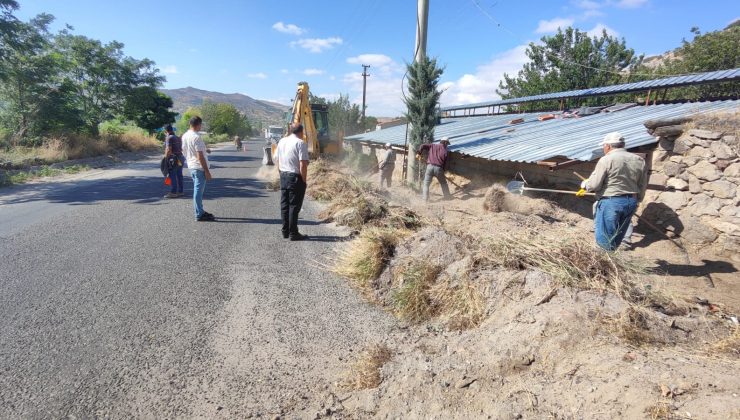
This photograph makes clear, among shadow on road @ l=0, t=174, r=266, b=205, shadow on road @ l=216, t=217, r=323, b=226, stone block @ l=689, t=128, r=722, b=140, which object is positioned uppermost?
stone block @ l=689, t=128, r=722, b=140

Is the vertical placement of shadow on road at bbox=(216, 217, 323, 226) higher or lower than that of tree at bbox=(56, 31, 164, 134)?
lower

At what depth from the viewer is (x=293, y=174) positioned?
17.4ft

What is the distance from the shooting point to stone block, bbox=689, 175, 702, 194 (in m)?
5.35

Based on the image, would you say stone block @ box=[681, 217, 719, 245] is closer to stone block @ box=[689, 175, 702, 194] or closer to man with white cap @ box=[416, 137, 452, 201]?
stone block @ box=[689, 175, 702, 194]

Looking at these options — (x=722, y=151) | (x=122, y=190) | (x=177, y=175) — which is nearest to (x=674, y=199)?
(x=722, y=151)

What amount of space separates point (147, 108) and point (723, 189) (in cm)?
3018

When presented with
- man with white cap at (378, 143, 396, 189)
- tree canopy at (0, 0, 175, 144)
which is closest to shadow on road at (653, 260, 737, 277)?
man with white cap at (378, 143, 396, 189)

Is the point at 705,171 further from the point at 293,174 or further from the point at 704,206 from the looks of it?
the point at 293,174

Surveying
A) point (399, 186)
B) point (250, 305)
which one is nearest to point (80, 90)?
point (399, 186)

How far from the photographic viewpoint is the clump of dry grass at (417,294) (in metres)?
3.29

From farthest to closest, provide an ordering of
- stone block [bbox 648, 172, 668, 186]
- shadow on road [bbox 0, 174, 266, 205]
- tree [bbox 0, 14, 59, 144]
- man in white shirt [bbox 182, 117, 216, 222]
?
tree [bbox 0, 14, 59, 144]
shadow on road [bbox 0, 174, 266, 205]
man in white shirt [bbox 182, 117, 216, 222]
stone block [bbox 648, 172, 668, 186]

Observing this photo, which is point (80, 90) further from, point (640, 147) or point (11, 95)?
point (640, 147)

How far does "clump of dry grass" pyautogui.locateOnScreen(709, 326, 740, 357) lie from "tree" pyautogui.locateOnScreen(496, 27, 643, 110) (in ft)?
80.2

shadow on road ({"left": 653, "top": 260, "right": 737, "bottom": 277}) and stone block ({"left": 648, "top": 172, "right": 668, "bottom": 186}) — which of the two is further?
stone block ({"left": 648, "top": 172, "right": 668, "bottom": 186})
